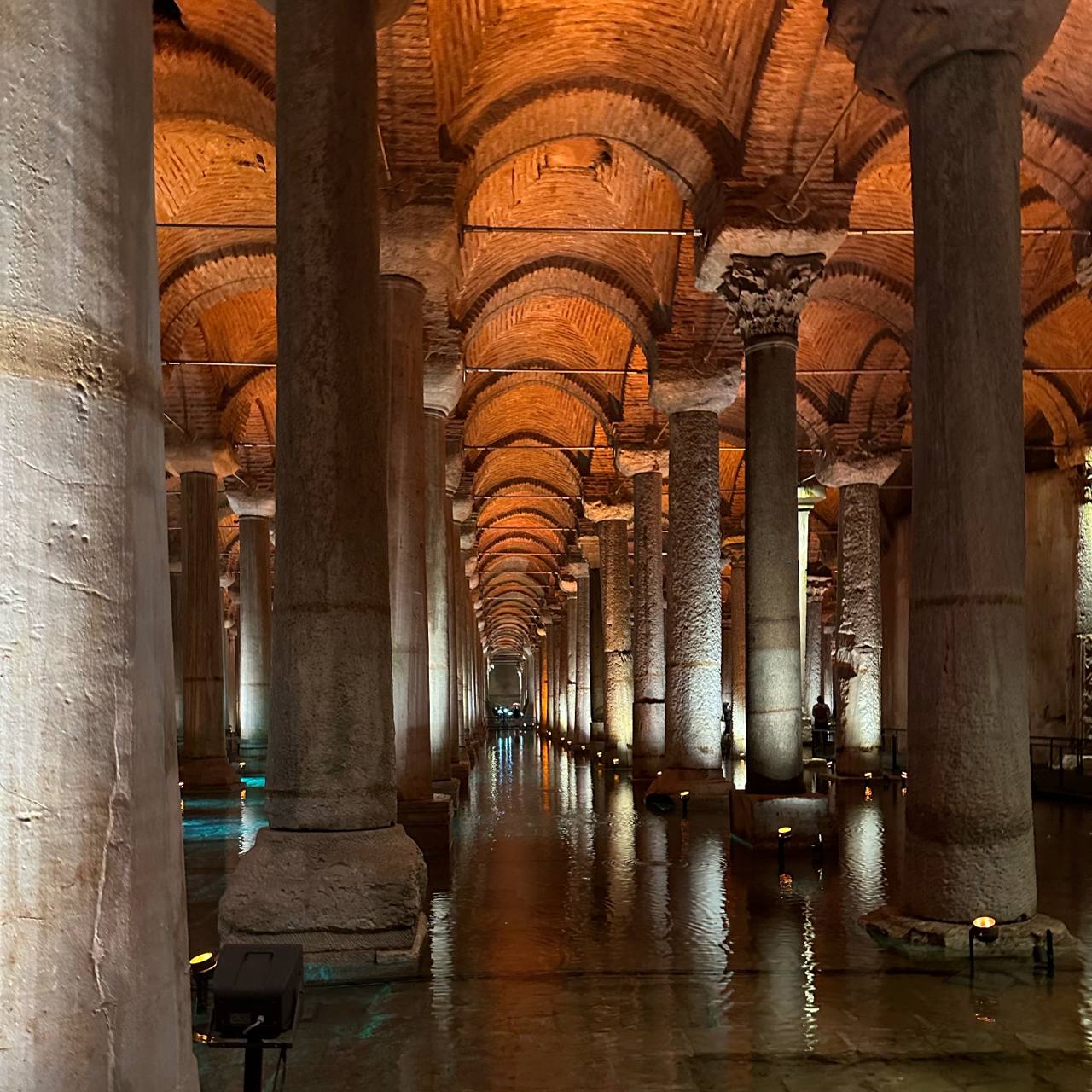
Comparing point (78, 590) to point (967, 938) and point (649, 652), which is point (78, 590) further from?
point (649, 652)

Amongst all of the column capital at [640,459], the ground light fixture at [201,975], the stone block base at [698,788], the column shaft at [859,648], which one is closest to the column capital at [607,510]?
the column capital at [640,459]

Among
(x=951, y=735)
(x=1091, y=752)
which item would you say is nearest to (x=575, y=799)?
(x=1091, y=752)

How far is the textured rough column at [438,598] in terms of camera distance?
12.9m

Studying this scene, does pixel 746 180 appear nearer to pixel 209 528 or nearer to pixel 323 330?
pixel 323 330

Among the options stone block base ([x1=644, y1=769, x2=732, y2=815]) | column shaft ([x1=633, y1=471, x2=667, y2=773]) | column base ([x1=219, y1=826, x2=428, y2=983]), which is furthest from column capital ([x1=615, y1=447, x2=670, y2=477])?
column base ([x1=219, y1=826, x2=428, y2=983])

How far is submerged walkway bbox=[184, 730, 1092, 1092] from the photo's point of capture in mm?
4504

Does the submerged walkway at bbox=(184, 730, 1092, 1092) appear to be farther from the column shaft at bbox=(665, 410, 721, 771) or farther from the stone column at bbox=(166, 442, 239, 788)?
the stone column at bbox=(166, 442, 239, 788)

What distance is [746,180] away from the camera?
10.7m

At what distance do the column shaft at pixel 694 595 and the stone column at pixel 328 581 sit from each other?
7.96m

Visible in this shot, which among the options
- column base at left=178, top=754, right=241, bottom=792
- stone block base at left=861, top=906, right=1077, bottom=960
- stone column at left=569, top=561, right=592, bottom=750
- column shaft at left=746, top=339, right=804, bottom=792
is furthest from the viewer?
stone column at left=569, top=561, right=592, bottom=750

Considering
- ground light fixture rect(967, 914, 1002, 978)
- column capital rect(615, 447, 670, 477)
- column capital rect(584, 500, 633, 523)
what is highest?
column capital rect(615, 447, 670, 477)

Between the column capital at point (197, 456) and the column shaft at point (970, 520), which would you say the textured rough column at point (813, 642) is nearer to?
the column capital at point (197, 456)

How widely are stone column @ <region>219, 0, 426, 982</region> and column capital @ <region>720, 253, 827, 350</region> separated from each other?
562cm

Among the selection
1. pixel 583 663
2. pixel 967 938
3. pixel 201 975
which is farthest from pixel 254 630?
pixel 967 938
